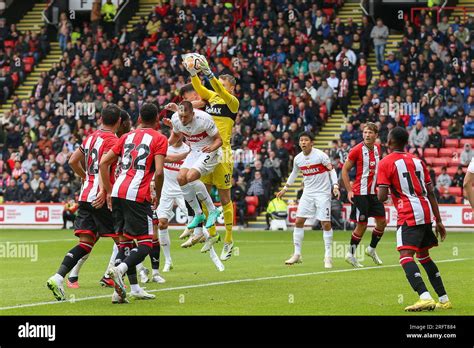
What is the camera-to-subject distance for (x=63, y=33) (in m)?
48.2

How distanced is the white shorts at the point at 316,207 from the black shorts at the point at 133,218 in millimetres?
7263

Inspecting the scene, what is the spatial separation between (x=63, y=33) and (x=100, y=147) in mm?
34462

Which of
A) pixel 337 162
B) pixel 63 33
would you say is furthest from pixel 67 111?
pixel 337 162

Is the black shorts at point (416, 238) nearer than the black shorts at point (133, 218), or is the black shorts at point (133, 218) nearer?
the black shorts at point (416, 238)

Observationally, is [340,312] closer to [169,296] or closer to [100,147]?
[169,296]

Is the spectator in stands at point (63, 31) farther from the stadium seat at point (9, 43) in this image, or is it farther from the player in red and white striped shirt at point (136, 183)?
the player in red and white striped shirt at point (136, 183)

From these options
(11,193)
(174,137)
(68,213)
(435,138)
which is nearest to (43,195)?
(11,193)

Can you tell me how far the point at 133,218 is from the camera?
1378 cm

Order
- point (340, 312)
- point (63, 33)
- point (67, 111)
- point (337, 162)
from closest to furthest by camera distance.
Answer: point (340, 312)
point (337, 162)
point (67, 111)
point (63, 33)

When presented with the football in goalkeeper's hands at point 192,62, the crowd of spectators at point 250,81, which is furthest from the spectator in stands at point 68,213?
the football in goalkeeper's hands at point 192,62

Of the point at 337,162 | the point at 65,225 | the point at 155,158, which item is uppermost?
the point at 155,158

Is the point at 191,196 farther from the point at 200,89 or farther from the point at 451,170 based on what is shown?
the point at 451,170

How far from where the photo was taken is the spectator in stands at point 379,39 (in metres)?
41.0

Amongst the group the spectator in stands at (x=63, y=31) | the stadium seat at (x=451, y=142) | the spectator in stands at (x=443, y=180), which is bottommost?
the spectator in stands at (x=443, y=180)
